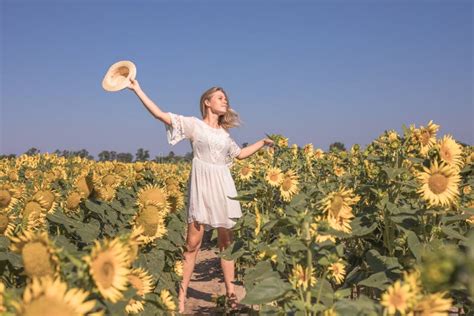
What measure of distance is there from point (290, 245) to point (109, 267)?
0.85 meters

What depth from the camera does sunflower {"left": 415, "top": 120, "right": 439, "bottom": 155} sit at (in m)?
3.33

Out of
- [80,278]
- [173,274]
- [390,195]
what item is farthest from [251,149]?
[80,278]

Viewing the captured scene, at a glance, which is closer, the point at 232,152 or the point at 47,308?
the point at 47,308

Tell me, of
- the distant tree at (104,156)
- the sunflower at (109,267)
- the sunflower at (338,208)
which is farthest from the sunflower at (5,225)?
the distant tree at (104,156)

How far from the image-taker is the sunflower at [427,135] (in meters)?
3.33

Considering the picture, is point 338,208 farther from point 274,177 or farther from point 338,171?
point 338,171

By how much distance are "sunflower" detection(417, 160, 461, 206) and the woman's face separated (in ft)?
7.98

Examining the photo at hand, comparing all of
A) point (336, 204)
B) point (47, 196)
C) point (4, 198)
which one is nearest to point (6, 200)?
point (4, 198)

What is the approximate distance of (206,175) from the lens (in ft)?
15.4

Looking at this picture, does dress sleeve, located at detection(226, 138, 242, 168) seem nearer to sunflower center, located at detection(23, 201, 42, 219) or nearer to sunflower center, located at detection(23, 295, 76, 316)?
sunflower center, located at detection(23, 201, 42, 219)

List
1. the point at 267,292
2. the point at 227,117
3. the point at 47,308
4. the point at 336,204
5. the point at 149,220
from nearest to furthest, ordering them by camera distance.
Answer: the point at 47,308, the point at 267,292, the point at 336,204, the point at 149,220, the point at 227,117

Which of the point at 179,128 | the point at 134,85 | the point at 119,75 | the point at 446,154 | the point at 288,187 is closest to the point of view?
the point at 446,154

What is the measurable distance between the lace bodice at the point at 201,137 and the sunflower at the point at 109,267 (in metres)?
3.14

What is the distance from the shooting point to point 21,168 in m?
9.38
